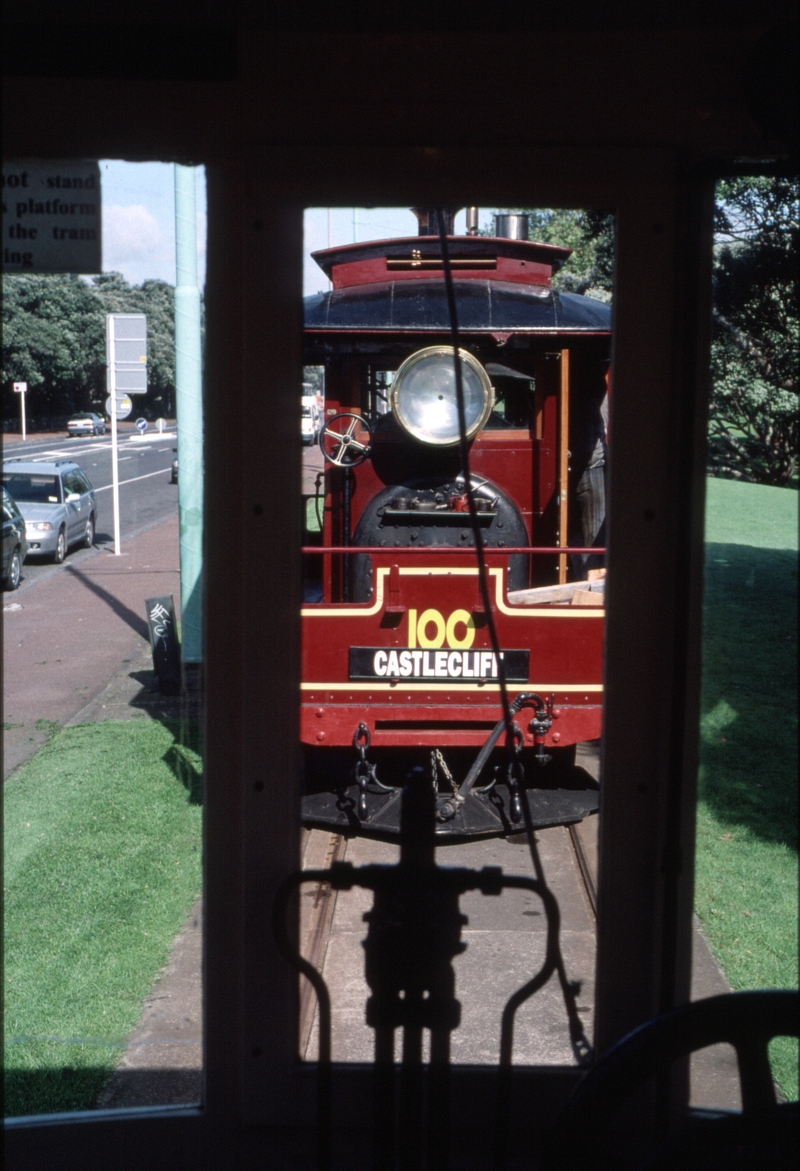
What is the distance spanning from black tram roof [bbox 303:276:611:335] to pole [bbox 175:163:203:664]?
224 centimetres

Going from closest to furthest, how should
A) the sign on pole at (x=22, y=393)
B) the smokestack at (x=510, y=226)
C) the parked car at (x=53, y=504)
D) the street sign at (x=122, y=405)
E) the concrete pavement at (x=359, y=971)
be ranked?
the sign on pole at (x=22, y=393), the street sign at (x=122, y=405), the concrete pavement at (x=359, y=971), the parked car at (x=53, y=504), the smokestack at (x=510, y=226)

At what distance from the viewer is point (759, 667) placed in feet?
7.00

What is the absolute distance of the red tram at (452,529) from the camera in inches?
205

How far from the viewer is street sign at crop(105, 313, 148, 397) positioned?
2949mm

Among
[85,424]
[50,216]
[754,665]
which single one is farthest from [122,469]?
[754,665]

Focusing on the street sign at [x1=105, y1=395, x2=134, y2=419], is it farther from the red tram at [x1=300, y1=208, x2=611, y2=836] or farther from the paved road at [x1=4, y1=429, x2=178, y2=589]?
the red tram at [x1=300, y1=208, x2=611, y2=836]

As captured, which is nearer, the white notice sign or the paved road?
the white notice sign

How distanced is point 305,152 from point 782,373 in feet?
3.31

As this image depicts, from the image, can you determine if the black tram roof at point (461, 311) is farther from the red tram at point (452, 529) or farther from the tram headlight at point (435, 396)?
the tram headlight at point (435, 396)

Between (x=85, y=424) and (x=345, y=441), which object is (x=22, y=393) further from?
(x=345, y=441)

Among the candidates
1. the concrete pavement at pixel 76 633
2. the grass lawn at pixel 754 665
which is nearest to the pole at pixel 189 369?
the grass lawn at pixel 754 665

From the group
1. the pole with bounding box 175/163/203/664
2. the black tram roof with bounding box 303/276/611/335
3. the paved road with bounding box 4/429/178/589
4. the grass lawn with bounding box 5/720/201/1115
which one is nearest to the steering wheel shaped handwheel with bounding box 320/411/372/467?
the black tram roof with bounding box 303/276/611/335

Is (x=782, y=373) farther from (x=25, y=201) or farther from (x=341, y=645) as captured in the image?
(x=341, y=645)

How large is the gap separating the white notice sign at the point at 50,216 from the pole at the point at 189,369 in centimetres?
16
